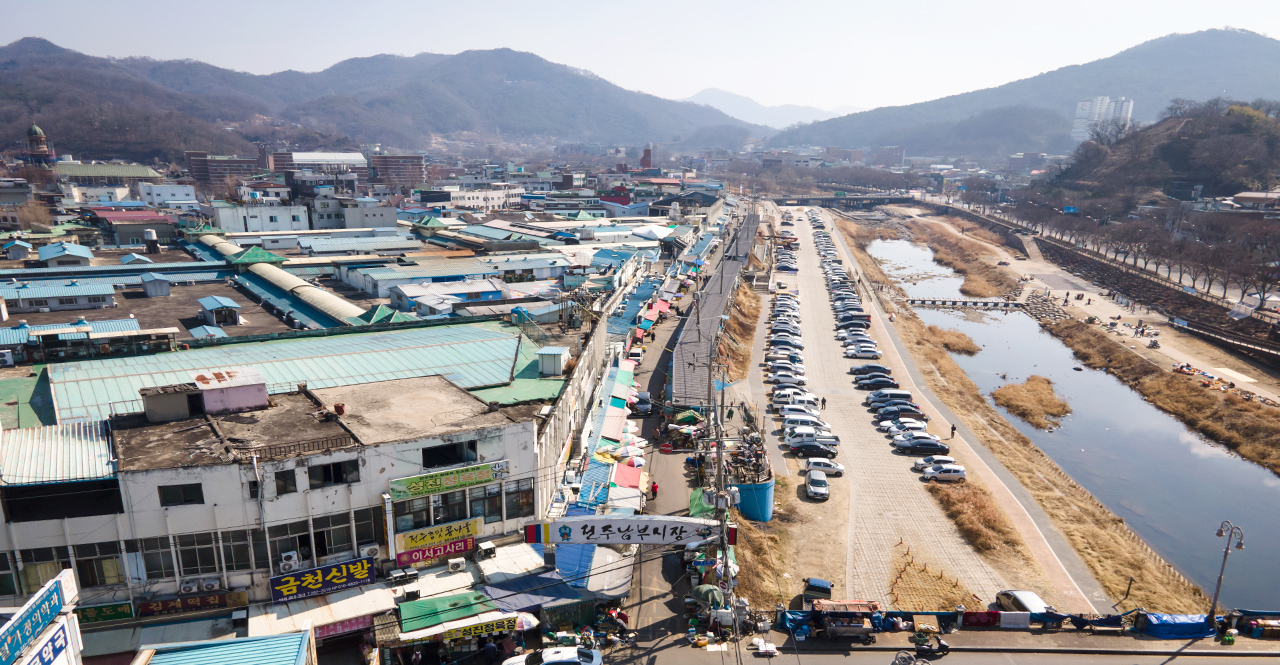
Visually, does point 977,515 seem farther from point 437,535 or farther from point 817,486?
point 437,535

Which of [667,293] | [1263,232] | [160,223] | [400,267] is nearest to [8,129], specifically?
[160,223]

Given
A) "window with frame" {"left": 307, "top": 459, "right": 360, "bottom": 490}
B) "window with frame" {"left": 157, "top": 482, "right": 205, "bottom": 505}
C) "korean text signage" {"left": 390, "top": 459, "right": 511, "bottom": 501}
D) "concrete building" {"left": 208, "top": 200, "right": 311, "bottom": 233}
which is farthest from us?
"concrete building" {"left": 208, "top": 200, "right": 311, "bottom": 233}

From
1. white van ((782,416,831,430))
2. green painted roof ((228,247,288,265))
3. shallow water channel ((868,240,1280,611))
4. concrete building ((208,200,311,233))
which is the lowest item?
shallow water channel ((868,240,1280,611))

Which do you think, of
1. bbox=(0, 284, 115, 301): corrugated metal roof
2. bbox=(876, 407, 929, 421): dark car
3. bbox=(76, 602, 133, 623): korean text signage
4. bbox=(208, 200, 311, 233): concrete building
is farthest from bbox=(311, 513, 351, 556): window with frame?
bbox=(208, 200, 311, 233): concrete building

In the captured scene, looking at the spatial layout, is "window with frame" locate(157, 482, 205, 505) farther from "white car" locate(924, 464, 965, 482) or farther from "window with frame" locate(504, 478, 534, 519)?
"white car" locate(924, 464, 965, 482)

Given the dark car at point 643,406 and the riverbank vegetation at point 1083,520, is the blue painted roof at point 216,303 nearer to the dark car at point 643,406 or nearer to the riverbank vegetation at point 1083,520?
the dark car at point 643,406

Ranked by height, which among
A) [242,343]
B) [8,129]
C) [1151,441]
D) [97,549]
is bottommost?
[1151,441]

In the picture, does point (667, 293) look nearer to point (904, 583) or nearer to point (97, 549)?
point (904, 583)

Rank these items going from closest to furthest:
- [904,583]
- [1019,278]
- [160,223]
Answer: [904,583]
[160,223]
[1019,278]
